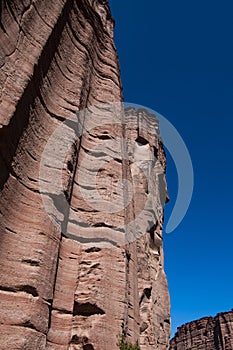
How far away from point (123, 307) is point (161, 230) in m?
14.8

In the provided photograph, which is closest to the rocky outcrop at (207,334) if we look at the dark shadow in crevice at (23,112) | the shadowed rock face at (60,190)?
the shadowed rock face at (60,190)

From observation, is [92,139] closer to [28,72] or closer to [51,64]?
[51,64]

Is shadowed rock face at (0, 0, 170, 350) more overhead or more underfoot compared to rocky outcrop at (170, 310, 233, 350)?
more underfoot

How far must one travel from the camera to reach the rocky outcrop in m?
52.1

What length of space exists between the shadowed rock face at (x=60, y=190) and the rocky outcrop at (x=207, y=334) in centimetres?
4968

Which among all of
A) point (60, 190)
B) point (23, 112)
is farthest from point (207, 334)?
point (23, 112)

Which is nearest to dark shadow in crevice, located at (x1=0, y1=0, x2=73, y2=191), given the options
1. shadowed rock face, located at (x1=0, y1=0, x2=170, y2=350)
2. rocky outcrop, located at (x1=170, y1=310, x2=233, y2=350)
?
shadowed rock face, located at (x1=0, y1=0, x2=170, y2=350)

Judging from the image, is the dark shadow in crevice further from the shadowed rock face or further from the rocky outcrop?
the rocky outcrop

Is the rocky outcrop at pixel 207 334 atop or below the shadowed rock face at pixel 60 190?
atop

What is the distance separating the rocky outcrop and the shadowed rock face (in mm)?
49683

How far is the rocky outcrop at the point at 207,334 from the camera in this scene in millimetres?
52125

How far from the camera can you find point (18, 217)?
23.0 ft

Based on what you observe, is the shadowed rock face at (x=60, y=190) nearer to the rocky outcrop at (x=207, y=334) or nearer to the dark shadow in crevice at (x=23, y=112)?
the dark shadow in crevice at (x=23, y=112)

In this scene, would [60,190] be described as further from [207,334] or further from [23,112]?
[207,334]
